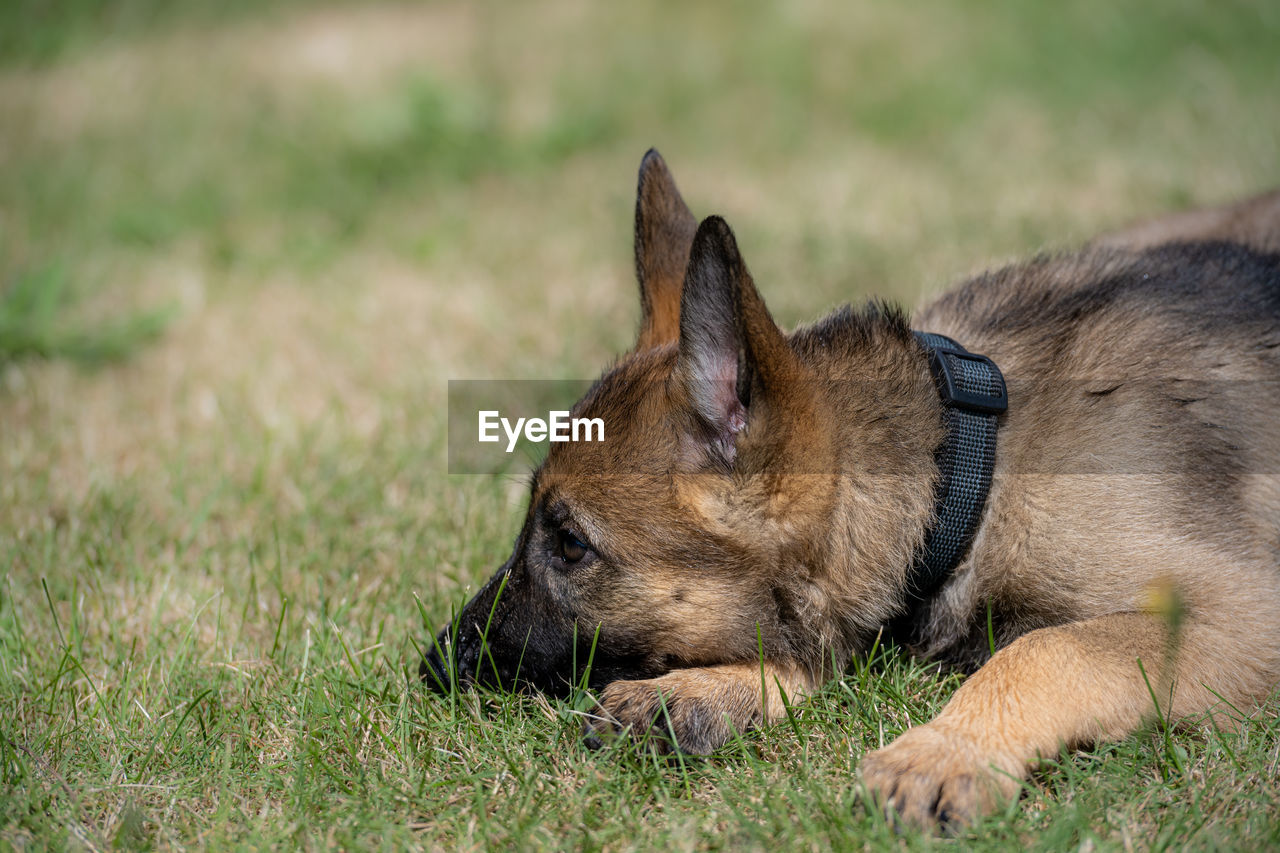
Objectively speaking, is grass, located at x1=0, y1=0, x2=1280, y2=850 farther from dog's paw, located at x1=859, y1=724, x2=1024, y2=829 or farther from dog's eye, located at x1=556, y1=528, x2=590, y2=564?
dog's eye, located at x1=556, y1=528, x2=590, y2=564

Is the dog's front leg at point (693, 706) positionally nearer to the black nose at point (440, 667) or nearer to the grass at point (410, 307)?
the grass at point (410, 307)

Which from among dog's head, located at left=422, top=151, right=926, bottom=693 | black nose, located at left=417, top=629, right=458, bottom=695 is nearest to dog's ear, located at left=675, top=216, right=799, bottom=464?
dog's head, located at left=422, top=151, right=926, bottom=693

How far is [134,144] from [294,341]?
4.31m

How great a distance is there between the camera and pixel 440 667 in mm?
3160

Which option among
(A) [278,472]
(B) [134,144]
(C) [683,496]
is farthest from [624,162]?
(C) [683,496]

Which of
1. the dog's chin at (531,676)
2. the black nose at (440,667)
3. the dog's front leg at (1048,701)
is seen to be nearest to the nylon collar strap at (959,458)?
the dog's front leg at (1048,701)

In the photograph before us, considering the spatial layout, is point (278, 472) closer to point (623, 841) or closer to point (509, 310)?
point (509, 310)

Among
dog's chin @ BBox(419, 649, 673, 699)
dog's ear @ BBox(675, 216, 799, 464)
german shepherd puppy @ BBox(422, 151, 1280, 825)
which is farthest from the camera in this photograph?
dog's chin @ BBox(419, 649, 673, 699)

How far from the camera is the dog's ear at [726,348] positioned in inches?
102

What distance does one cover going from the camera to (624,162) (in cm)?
883

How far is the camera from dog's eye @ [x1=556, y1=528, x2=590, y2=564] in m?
3.06

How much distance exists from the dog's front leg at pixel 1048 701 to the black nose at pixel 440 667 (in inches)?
46.9

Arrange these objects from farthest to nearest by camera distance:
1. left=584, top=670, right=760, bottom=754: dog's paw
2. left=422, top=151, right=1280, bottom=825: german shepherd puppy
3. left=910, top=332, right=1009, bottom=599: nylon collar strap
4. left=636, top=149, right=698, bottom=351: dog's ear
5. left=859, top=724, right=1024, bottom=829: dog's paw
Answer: left=636, top=149, right=698, bottom=351: dog's ear → left=910, top=332, right=1009, bottom=599: nylon collar strap → left=584, top=670, right=760, bottom=754: dog's paw → left=422, top=151, right=1280, bottom=825: german shepherd puppy → left=859, top=724, right=1024, bottom=829: dog's paw

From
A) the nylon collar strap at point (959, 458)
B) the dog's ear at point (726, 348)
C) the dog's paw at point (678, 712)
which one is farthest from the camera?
the nylon collar strap at point (959, 458)
